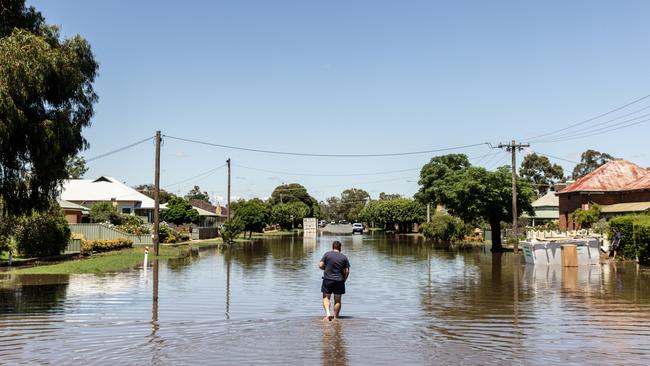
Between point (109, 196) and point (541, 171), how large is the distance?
75.5 m

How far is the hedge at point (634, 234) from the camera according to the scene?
2842 cm

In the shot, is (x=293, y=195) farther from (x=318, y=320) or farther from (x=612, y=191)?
(x=318, y=320)

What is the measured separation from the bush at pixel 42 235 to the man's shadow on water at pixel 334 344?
24109mm

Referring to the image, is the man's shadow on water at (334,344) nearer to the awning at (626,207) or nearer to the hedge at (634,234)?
the hedge at (634,234)

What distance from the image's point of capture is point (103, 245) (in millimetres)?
39344

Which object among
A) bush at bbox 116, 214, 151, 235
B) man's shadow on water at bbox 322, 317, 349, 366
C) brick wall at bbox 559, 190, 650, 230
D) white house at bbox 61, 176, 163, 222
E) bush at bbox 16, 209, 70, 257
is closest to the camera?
man's shadow on water at bbox 322, 317, 349, 366

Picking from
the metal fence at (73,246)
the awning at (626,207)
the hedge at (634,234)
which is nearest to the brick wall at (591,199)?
the awning at (626,207)

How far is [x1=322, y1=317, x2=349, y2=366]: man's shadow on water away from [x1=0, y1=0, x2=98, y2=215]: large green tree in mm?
9453

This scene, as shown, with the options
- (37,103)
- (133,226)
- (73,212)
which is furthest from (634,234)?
(73,212)

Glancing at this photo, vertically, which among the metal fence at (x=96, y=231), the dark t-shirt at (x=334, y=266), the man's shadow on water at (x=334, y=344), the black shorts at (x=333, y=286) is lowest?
the man's shadow on water at (x=334, y=344)

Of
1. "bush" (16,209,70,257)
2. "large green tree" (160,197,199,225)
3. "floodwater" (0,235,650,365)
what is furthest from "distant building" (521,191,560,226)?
"bush" (16,209,70,257)

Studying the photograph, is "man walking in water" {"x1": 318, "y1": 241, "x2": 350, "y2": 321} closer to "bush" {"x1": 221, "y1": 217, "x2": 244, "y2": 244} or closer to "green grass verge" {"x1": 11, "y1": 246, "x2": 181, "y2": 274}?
"green grass verge" {"x1": 11, "y1": 246, "x2": 181, "y2": 274}

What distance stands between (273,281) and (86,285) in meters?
6.29

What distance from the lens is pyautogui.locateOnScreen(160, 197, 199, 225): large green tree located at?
72125 millimetres
